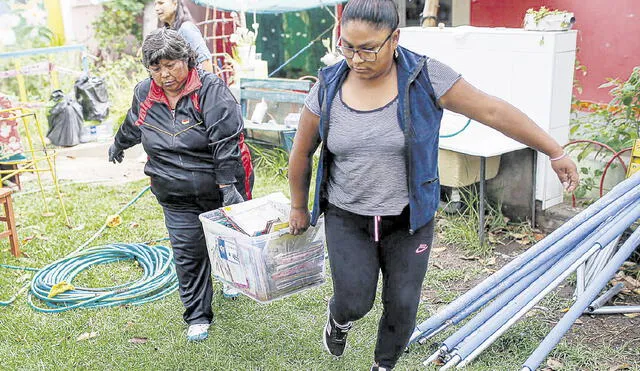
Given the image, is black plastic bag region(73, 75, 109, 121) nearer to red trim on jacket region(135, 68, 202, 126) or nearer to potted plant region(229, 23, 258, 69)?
potted plant region(229, 23, 258, 69)

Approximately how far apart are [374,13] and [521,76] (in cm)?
307

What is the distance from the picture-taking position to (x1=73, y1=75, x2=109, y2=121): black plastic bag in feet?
33.0

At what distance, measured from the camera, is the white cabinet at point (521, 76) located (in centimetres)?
535

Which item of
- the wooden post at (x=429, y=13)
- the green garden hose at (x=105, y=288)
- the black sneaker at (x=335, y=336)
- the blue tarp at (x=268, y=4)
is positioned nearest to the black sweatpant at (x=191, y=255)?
the green garden hose at (x=105, y=288)

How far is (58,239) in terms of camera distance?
20.1 ft

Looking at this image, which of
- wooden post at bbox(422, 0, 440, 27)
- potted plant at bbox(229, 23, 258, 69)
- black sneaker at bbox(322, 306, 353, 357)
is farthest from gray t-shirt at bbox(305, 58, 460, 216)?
potted plant at bbox(229, 23, 258, 69)

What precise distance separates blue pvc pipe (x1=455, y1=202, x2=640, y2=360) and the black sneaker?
2.02 ft

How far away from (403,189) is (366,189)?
0.55ft

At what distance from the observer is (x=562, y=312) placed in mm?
4383

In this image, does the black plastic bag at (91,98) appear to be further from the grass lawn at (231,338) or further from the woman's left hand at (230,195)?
the woman's left hand at (230,195)

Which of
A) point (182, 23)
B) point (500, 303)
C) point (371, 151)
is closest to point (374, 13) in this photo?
point (371, 151)

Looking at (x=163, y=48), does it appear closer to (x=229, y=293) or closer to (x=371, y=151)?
(x=371, y=151)

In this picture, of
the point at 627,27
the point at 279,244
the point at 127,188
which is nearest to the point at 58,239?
the point at 127,188

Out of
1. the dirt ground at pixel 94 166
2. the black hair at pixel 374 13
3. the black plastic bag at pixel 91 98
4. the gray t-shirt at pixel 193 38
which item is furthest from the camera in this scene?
the black plastic bag at pixel 91 98
